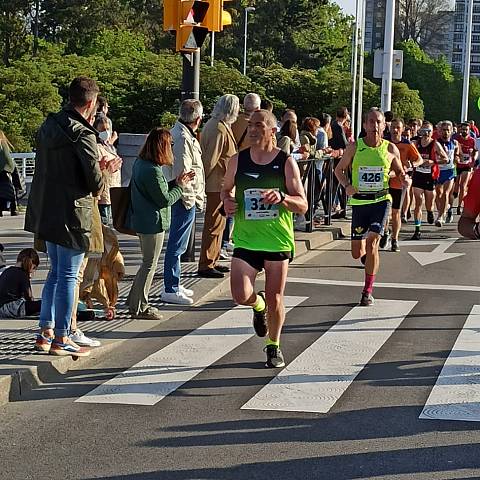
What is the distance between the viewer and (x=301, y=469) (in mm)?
5613

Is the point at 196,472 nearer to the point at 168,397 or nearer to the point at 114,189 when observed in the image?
the point at 168,397

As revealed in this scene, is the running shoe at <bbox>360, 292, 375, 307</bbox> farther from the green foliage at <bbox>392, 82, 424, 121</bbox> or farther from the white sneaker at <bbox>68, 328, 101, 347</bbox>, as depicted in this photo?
the green foliage at <bbox>392, 82, 424, 121</bbox>

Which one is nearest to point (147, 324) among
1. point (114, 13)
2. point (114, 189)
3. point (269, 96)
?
point (114, 189)

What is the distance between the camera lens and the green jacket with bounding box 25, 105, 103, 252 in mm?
7496

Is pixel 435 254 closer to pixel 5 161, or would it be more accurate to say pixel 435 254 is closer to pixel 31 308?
pixel 5 161

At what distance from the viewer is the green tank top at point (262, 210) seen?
25.5ft

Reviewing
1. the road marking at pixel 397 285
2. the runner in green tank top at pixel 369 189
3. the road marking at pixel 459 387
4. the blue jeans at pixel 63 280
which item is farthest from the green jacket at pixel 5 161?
the road marking at pixel 459 387

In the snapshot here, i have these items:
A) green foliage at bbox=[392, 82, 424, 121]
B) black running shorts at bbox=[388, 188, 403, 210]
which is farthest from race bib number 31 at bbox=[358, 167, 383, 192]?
green foliage at bbox=[392, 82, 424, 121]

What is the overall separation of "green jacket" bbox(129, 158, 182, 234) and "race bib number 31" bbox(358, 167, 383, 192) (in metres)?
2.34

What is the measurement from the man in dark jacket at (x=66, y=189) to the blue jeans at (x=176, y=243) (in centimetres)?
246

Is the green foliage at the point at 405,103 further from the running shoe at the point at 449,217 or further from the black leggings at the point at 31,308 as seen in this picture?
the black leggings at the point at 31,308

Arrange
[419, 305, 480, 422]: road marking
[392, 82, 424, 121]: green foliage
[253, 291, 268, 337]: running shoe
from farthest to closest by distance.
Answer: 1. [392, 82, 424, 121]: green foliage
2. [253, 291, 268, 337]: running shoe
3. [419, 305, 480, 422]: road marking

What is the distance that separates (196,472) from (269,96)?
2444 inches

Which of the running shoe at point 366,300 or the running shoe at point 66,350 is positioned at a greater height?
the running shoe at point 66,350
